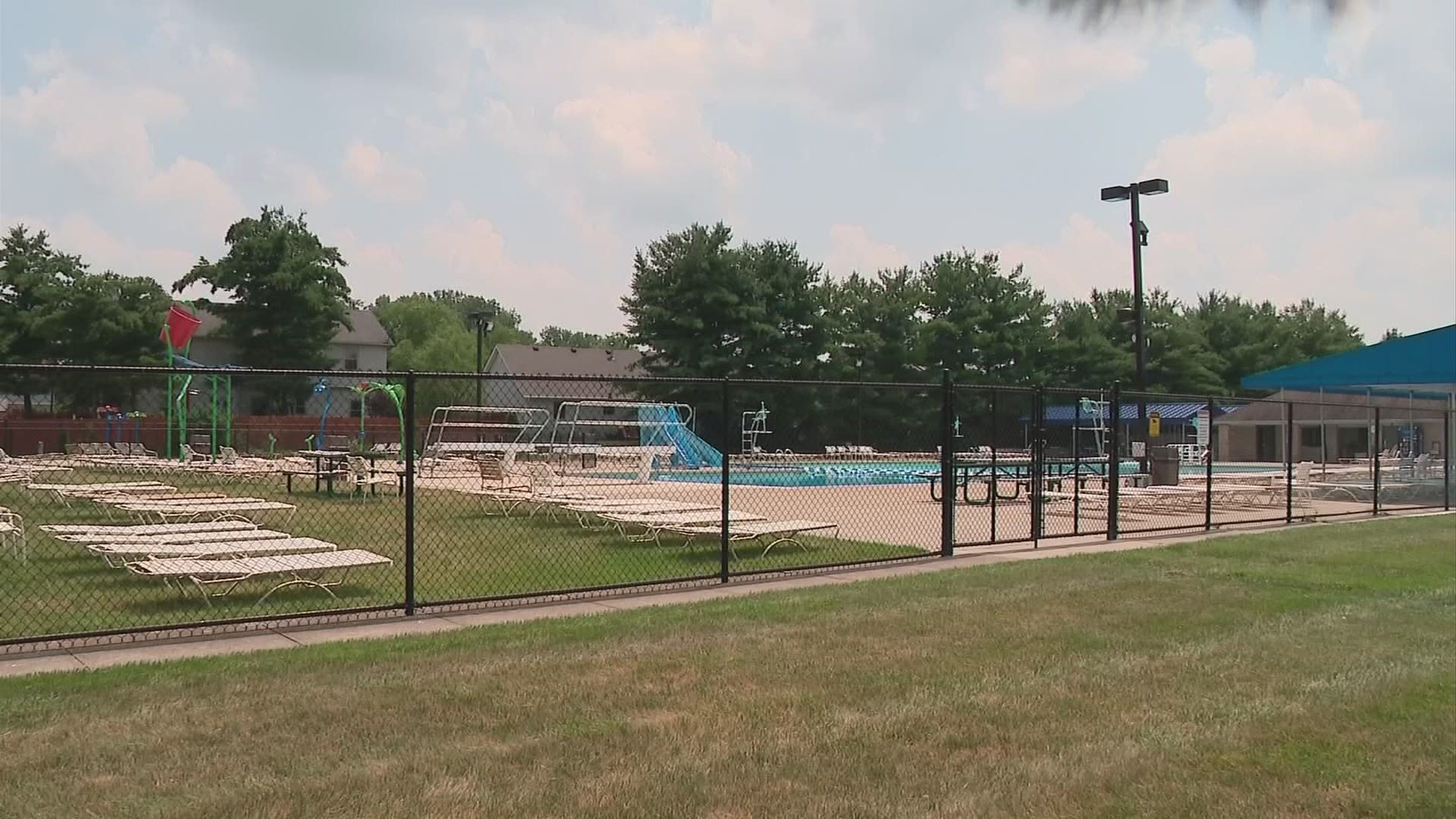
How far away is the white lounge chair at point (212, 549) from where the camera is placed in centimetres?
1032

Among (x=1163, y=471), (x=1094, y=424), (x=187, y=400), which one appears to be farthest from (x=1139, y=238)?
(x=187, y=400)

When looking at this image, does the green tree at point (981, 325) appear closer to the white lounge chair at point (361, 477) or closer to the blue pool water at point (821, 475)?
the blue pool water at point (821, 475)

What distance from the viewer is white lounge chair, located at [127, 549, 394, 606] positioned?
921cm

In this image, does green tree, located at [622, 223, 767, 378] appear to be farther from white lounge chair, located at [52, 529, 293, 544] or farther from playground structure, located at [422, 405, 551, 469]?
white lounge chair, located at [52, 529, 293, 544]

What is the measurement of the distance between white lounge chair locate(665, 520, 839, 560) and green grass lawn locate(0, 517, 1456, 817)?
3701 mm

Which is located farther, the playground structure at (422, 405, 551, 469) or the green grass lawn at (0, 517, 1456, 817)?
the playground structure at (422, 405, 551, 469)

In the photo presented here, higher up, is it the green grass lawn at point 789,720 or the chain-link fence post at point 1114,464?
the chain-link fence post at point 1114,464

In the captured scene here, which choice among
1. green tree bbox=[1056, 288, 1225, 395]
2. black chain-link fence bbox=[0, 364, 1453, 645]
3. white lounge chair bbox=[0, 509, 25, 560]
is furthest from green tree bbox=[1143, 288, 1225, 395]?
white lounge chair bbox=[0, 509, 25, 560]

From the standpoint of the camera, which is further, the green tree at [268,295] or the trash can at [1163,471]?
the green tree at [268,295]

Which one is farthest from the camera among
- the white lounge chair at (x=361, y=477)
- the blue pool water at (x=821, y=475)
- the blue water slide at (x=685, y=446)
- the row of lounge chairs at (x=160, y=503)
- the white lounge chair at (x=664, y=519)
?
the blue water slide at (x=685, y=446)

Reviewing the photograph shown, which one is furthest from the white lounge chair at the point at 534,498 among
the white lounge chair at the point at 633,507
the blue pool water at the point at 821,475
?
the blue pool water at the point at 821,475

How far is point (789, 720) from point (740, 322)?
4160 centimetres

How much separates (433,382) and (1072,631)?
46093mm

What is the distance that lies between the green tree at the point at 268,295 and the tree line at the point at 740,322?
70 mm
